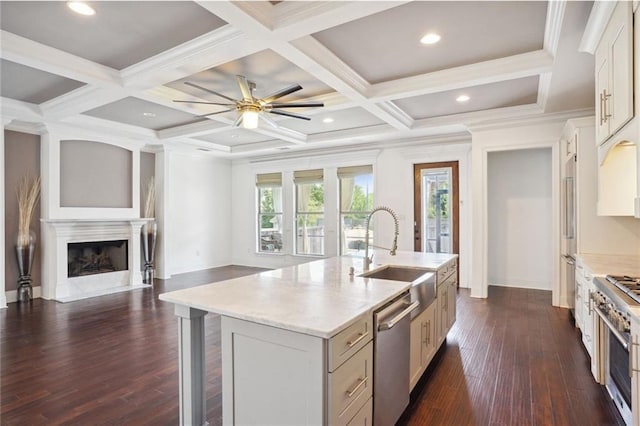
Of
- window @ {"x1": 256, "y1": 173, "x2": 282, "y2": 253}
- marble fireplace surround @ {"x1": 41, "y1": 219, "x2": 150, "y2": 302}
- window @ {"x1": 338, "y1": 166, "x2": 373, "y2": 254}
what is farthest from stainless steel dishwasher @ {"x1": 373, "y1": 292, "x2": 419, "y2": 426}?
window @ {"x1": 256, "y1": 173, "x2": 282, "y2": 253}

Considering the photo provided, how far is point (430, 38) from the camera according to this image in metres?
3.04

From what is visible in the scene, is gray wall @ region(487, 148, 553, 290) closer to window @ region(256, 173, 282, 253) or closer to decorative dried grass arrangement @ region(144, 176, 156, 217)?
window @ region(256, 173, 282, 253)

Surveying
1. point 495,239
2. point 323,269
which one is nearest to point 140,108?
point 323,269

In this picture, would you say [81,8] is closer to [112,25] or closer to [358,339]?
[112,25]

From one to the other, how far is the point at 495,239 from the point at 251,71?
4909 millimetres

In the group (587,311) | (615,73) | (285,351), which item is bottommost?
(587,311)

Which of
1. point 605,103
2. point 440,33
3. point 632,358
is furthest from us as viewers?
point 440,33

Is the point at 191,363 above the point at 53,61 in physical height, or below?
below

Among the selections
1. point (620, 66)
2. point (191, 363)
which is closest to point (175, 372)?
point (191, 363)

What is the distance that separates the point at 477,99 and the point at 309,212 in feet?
14.1

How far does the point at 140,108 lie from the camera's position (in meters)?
4.98

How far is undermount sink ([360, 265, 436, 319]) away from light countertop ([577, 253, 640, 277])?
1.20 m

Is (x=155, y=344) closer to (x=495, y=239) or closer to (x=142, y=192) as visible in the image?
(x=142, y=192)

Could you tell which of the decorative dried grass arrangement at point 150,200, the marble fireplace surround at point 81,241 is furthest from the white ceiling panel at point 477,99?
the marble fireplace surround at point 81,241
